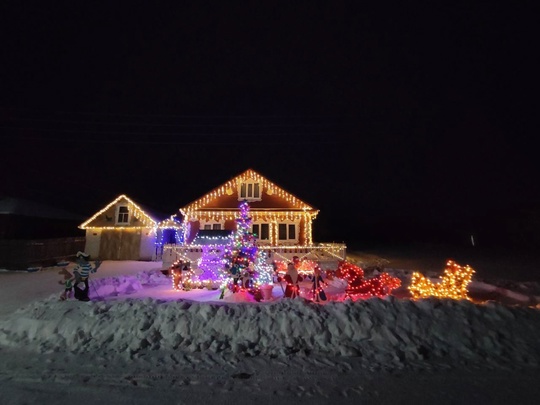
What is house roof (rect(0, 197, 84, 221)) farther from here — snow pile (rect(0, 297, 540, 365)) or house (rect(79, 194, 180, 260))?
snow pile (rect(0, 297, 540, 365))

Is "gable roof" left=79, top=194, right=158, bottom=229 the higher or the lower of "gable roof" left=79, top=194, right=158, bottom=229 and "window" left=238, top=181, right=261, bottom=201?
the lower

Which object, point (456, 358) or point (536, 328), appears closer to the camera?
point (456, 358)

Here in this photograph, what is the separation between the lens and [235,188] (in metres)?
26.7

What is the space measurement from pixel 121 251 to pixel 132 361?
77.9 ft

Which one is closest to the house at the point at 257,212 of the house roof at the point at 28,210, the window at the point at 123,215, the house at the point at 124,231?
the house at the point at 124,231

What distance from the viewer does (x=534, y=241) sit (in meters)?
47.4

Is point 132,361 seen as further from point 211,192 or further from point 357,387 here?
point 211,192

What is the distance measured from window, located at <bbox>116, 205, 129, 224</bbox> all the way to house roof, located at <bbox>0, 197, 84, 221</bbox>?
8.41m

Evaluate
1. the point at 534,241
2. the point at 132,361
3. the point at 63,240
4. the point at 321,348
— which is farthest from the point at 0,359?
the point at 534,241

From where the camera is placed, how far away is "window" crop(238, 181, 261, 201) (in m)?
26.6

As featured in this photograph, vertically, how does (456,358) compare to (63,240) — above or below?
below

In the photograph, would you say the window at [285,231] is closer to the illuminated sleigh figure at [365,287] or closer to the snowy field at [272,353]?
the illuminated sleigh figure at [365,287]

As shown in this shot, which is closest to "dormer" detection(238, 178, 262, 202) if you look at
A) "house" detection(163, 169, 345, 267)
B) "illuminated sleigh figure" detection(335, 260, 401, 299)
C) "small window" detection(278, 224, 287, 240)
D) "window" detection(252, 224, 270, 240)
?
"house" detection(163, 169, 345, 267)

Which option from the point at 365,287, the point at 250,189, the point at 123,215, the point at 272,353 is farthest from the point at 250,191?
the point at 272,353
